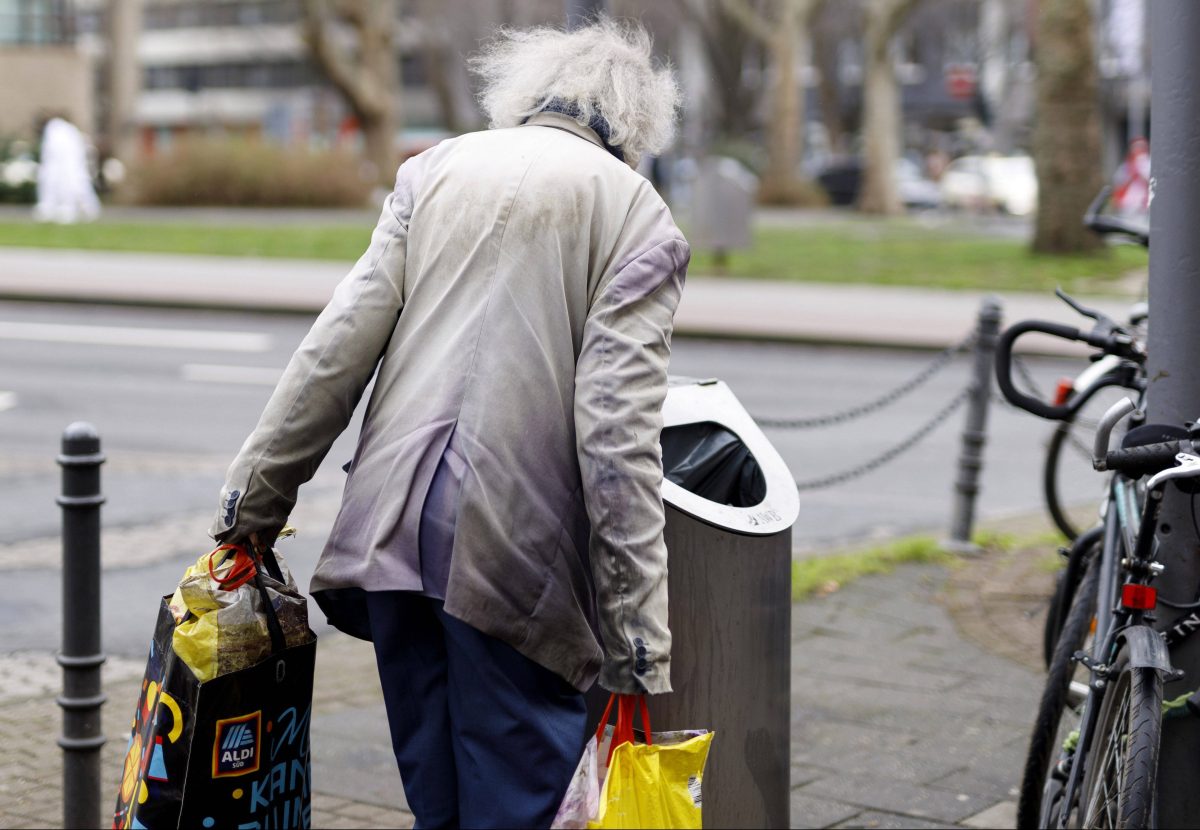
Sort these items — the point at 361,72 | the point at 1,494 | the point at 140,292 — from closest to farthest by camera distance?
the point at 1,494, the point at 140,292, the point at 361,72

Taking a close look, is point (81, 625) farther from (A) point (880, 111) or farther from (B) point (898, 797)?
(A) point (880, 111)

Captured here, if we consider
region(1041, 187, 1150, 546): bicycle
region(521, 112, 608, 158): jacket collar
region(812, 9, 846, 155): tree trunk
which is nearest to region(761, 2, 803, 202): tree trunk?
region(812, 9, 846, 155): tree trunk

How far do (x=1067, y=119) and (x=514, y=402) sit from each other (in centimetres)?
1865

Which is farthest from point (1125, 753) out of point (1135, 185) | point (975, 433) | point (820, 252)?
point (1135, 185)

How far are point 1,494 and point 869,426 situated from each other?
17.7 ft

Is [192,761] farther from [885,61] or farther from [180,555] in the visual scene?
[885,61]

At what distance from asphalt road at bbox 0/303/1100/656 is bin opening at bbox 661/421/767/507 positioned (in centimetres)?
291

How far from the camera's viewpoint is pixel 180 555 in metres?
7.06

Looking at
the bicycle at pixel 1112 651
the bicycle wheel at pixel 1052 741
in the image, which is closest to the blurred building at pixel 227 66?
the bicycle at pixel 1112 651

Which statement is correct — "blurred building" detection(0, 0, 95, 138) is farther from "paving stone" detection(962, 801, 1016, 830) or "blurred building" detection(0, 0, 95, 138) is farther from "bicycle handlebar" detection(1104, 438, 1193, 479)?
"bicycle handlebar" detection(1104, 438, 1193, 479)

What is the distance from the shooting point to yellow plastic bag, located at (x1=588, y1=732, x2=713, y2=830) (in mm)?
2877

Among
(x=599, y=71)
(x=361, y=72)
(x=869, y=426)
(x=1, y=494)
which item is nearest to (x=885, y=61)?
(x=361, y=72)

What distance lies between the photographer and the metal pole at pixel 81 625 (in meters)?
3.78

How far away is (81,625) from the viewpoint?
386 centimetres
